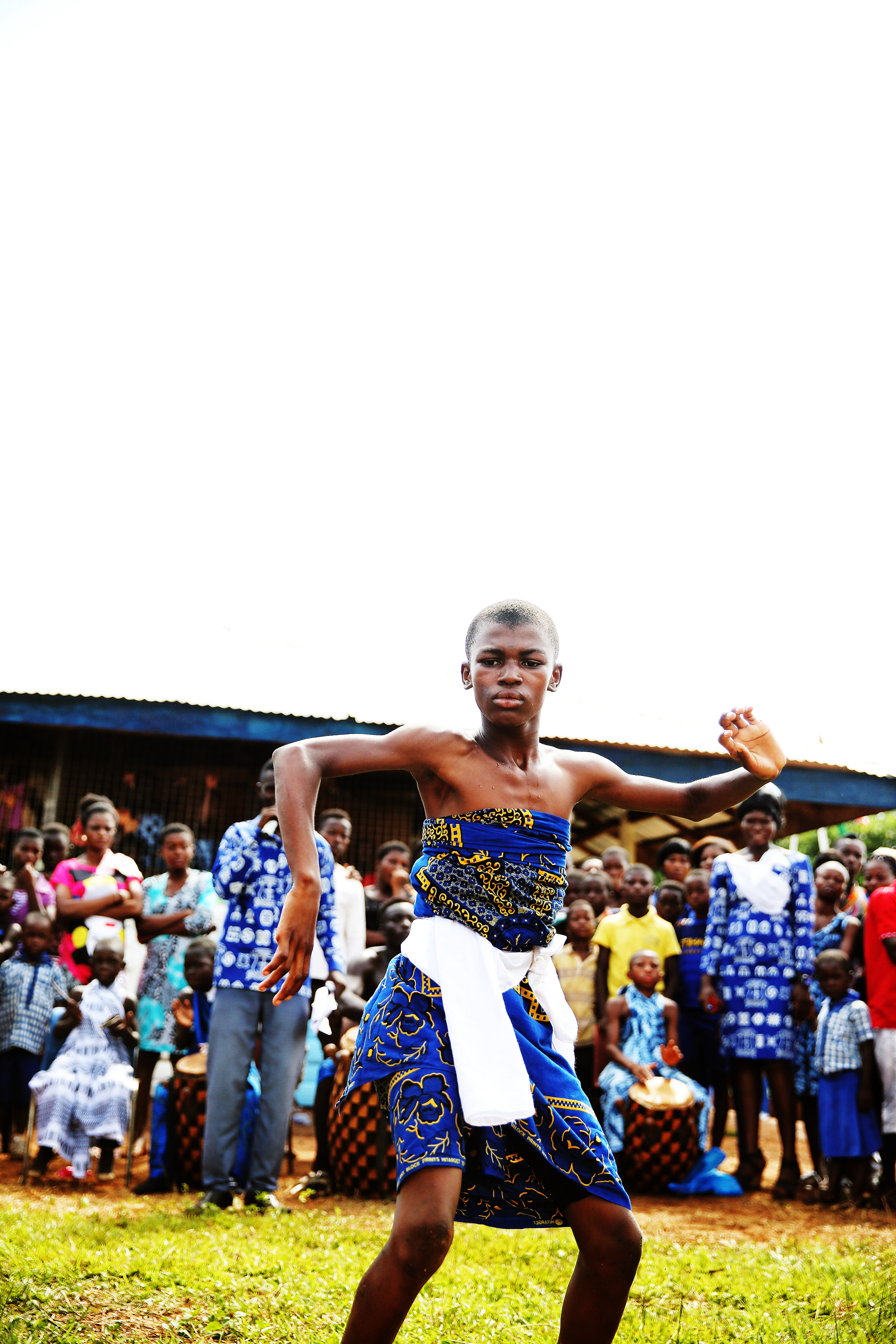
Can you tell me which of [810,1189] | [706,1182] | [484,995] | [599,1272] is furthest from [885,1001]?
[484,995]

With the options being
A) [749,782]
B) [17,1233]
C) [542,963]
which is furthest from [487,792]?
[17,1233]

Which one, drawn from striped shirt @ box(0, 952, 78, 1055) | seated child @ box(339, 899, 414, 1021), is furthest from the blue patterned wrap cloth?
striped shirt @ box(0, 952, 78, 1055)

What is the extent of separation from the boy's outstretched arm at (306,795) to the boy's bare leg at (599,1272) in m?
0.86

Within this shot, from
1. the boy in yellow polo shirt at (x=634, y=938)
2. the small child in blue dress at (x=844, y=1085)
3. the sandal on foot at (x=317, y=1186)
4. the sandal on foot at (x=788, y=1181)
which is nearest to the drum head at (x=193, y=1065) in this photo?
the sandal on foot at (x=317, y=1186)

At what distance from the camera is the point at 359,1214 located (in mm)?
5688

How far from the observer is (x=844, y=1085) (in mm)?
6586

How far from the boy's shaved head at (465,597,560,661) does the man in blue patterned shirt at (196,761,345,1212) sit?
2.84 metres

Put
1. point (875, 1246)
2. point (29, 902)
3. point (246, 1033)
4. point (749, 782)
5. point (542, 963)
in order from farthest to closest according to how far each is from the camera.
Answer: point (29, 902) → point (246, 1033) → point (875, 1246) → point (749, 782) → point (542, 963)

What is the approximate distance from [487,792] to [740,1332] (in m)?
2.15

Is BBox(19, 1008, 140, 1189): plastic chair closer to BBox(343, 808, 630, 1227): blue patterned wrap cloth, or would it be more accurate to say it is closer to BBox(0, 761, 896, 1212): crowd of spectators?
BBox(0, 761, 896, 1212): crowd of spectators

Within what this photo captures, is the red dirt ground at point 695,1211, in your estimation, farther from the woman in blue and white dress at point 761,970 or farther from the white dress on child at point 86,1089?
the woman in blue and white dress at point 761,970

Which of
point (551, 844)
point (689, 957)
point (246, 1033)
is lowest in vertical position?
point (246, 1033)

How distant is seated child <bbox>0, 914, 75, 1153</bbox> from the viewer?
23.1 feet

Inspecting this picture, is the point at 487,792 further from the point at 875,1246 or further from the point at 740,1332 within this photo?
the point at 875,1246
